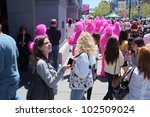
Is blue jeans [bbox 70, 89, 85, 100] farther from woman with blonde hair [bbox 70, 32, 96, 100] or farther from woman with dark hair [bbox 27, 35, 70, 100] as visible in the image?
woman with dark hair [bbox 27, 35, 70, 100]

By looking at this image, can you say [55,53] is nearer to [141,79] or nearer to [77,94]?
[77,94]

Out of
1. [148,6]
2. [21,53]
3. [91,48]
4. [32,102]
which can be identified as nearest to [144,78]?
[32,102]

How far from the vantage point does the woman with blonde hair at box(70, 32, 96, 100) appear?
559 centimetres

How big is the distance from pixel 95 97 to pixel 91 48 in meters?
2.79

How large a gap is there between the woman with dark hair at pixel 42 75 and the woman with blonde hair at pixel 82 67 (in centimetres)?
110

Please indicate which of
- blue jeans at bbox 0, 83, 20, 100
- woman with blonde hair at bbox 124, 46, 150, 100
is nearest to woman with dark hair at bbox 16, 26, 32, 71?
blue jeans at bbox 0, 83, 20, 100

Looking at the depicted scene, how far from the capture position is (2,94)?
469 centimetres

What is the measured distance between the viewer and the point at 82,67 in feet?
18.4

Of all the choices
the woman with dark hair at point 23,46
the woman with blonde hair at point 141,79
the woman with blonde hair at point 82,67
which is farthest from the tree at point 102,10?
the woman with blonde hair at point 141,79

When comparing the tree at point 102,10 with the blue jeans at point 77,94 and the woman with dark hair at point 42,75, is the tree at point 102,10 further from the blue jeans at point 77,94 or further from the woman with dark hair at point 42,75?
the woman with dark hair at point 42,75

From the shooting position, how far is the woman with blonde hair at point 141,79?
4090 millimetres

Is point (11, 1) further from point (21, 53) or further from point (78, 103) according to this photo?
point (78, 103)

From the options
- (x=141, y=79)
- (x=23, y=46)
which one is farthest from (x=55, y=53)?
(x=141, y=79)

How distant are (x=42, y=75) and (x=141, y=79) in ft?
4.14
